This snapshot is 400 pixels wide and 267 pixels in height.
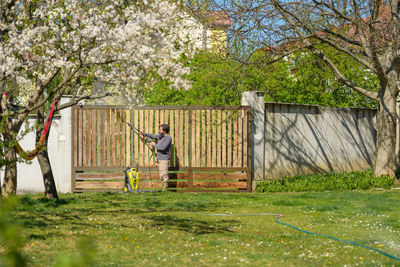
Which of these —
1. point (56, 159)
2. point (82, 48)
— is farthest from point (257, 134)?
point (82, 48)

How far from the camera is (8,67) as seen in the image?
276 inches

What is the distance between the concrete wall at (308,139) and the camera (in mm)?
13289

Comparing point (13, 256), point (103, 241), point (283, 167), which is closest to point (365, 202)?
point (283, 167)

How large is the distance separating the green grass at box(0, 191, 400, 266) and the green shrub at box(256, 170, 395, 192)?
4.94 feet

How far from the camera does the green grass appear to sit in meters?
5.52

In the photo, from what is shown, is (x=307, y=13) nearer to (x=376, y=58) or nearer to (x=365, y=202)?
(x=376, y=58)

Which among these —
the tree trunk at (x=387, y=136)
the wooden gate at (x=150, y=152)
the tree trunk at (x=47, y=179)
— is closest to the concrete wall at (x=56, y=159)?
the wooden gate at (x=150, y=152)

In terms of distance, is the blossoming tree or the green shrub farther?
the green shrub

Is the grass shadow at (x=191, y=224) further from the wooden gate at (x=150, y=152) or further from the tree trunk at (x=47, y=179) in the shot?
the wooden gate at (x=150, y=152)

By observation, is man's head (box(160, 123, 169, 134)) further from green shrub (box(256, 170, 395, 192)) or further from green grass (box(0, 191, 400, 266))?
green shrub (box(256, 170, 395, 192))

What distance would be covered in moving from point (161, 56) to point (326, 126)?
8.66 metres

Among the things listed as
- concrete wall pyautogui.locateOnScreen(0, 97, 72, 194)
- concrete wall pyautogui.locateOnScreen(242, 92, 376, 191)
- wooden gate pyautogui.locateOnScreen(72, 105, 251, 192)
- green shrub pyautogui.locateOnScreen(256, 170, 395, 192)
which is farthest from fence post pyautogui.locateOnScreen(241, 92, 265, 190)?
concrete wall pyautogui.locateOnScreen(0, 97, 72, 194)

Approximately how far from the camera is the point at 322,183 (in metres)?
13.1

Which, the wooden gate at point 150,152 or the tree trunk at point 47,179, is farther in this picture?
the wooden gate at point 150,152
